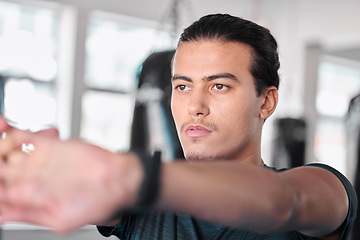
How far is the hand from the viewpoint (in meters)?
0.54

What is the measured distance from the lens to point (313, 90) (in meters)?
5.83

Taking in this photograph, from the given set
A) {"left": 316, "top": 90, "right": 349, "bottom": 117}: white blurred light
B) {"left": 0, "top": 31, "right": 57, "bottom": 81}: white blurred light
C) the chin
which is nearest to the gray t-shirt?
the chin

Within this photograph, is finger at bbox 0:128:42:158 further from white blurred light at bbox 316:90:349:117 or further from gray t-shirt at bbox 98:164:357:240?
white blurred light at bbox 316:90:349:117

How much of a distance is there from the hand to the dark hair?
791mm

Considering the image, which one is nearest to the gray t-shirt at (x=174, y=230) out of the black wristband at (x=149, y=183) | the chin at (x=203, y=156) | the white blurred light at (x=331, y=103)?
the chin at (x=203, y=156)

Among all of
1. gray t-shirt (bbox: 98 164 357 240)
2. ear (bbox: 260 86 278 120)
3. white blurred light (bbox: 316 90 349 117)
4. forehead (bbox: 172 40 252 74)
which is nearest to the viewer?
gray t-shirt (bbox: 98 164 357 240)

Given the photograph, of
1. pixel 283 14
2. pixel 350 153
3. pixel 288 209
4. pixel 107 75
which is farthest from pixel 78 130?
pixel 288 209

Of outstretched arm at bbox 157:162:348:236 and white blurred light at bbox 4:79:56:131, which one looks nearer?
outstretched arm at bbox 157:162:348:236

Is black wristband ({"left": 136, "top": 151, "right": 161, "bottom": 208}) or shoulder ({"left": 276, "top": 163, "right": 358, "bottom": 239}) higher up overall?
black wristband ({"left": 136, "top": 151, "right": 161, "bottom": 208})

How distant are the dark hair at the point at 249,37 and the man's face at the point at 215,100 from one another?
0.8 inches

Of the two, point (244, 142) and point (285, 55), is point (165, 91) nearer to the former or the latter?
point (244, 142)

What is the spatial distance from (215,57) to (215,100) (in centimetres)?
12

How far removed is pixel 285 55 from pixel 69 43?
106 inches

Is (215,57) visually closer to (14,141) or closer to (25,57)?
(14,141)
